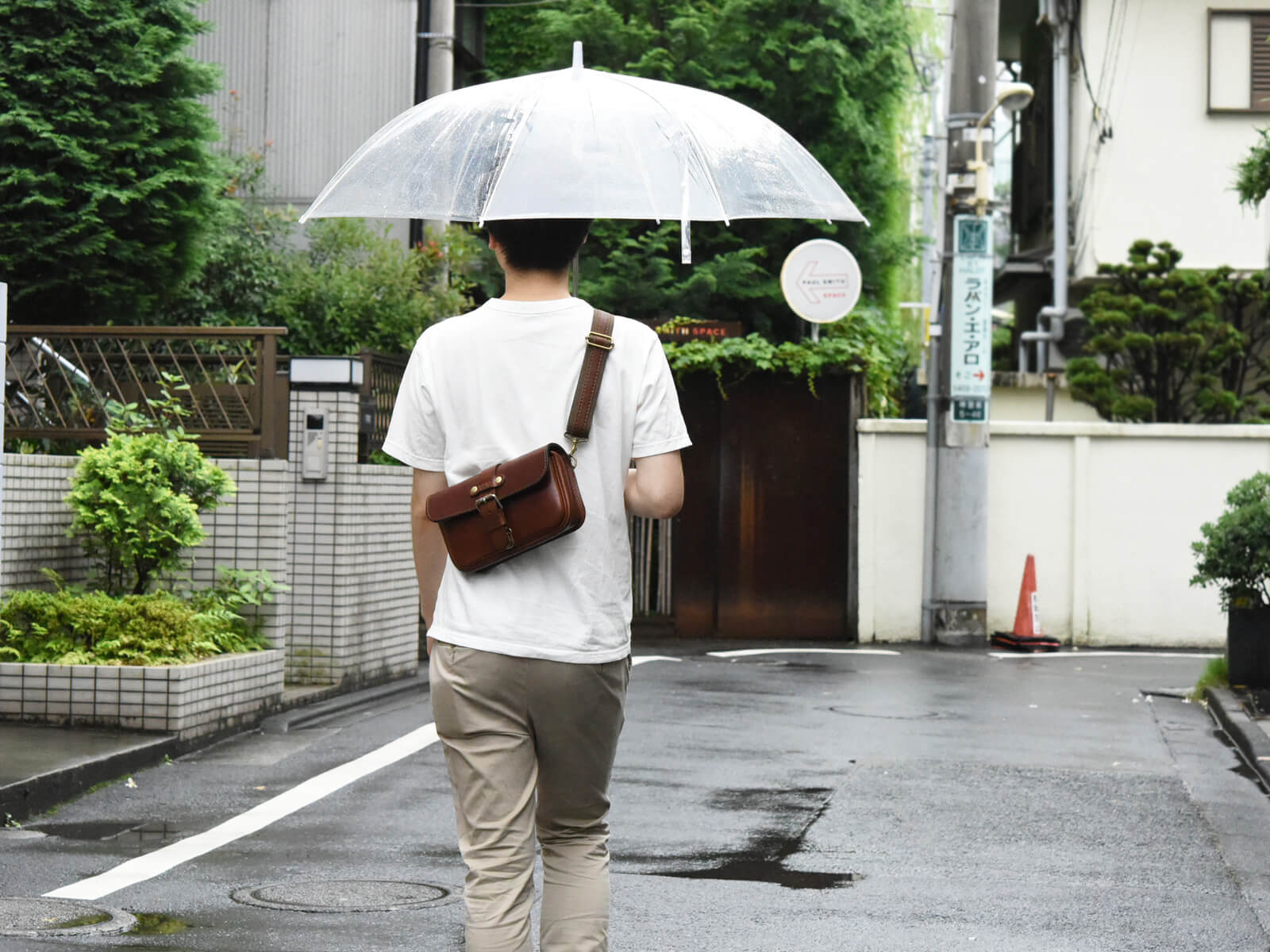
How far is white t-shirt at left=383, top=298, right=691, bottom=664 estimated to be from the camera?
10.7 ft

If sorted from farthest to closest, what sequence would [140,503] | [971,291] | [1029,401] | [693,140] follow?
1. [1029,401]
2. [971,291]
3. [140,503]
4. [693,140]

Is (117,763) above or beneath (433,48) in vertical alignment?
beneath

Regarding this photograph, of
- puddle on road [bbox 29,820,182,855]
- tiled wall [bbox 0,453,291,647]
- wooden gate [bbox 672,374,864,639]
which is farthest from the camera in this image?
wooden gate [bbox 672,374,864,639]

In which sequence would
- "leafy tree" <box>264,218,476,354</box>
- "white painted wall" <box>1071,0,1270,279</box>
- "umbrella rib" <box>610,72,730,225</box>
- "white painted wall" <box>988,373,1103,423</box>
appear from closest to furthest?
1. "umbrella rib" <box>610,72,730,225</box>
2. "leafy tree" <box>264,218,476,354</box>
3. "white painted wall" <box>1071,0,1270,279</box>
4. "white painted wall" <box>988,373,1103,423</box>

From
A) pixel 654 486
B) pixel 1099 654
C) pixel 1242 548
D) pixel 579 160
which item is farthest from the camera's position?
pixel 1099 654

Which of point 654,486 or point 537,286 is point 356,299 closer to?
point 537,286

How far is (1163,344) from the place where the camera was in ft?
61.8

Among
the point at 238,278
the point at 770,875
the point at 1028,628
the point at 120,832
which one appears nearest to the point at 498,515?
the point at 770,875

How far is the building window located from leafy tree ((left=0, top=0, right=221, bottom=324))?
1379 cm

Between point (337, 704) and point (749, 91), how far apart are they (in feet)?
42.1

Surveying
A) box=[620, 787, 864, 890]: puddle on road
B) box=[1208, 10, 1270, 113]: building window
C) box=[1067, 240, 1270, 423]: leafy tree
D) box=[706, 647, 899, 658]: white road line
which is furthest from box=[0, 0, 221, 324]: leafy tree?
box=[1208, 10, 1270, 113]: building window

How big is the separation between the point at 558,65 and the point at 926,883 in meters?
16.3

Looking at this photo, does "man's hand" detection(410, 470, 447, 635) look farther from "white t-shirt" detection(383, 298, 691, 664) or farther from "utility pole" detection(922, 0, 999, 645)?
"utility pole" detection(922, 0, 999, 645)

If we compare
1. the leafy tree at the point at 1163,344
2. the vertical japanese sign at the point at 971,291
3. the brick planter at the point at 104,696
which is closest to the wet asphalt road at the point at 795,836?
the brick planter at the point at 104,696
